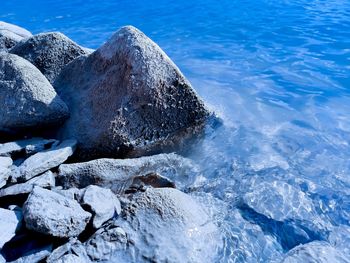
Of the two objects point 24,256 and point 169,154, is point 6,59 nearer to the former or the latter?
point 169,154

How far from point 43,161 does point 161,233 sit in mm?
1454

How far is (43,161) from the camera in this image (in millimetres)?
3506

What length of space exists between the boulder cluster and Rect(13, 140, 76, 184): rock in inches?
→ 0.4

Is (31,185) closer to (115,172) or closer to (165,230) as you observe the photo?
(115,172)

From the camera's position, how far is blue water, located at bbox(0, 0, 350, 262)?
137 inches

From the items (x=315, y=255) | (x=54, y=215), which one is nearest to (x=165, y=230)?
(x=54, y=215)

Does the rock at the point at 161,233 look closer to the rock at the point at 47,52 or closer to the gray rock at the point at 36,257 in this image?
the gray rock at the point at 36,257

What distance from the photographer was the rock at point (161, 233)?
2.81m

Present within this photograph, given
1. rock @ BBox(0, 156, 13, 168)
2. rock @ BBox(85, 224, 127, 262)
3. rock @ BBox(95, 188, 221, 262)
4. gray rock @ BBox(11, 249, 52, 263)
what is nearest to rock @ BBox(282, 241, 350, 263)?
rock @ BBox(95, 188, 221, 262)

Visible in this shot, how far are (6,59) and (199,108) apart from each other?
258 centimetres

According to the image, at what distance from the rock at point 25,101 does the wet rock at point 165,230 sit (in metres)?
1.66

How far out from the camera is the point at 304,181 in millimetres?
4098

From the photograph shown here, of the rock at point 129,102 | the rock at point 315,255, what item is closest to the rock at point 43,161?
the rock at point 129,102

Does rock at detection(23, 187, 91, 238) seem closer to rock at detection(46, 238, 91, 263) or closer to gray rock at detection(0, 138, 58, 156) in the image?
rock at detection(46, 238, 91, 263)
